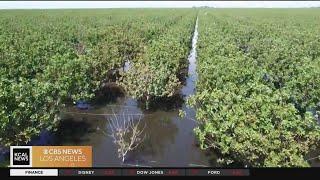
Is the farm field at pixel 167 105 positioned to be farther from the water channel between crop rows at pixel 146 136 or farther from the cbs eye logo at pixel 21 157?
the cbs eye logo at pixel 21 157

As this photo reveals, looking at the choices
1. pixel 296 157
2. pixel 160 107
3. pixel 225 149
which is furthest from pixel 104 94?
pixel 296 157

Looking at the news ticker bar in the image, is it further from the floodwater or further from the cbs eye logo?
the floodwater

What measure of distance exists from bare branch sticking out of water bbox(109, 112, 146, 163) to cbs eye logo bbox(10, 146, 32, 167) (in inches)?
302

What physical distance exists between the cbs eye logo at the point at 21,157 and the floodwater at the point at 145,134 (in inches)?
295

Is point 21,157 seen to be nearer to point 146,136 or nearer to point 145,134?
point 146,136

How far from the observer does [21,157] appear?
1439cm

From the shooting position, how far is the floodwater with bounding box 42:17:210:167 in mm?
22969

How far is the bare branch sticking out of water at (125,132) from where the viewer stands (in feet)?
74.6

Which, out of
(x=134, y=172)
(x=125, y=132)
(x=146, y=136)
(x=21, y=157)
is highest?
(x=134, y=172)

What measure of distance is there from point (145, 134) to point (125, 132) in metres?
1.52

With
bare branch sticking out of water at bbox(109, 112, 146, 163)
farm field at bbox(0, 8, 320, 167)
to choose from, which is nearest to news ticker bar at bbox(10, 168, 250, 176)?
farm field at bbox(0, 8, 320, 167)

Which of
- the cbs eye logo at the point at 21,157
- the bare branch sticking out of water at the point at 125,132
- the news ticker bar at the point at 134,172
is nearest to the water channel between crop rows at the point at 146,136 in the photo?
the bare branch sticking out of water at the point at 125,132

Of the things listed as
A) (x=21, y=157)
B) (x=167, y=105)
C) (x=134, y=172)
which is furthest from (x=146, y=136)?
(x=134, y=172)

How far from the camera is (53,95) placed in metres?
24.2
